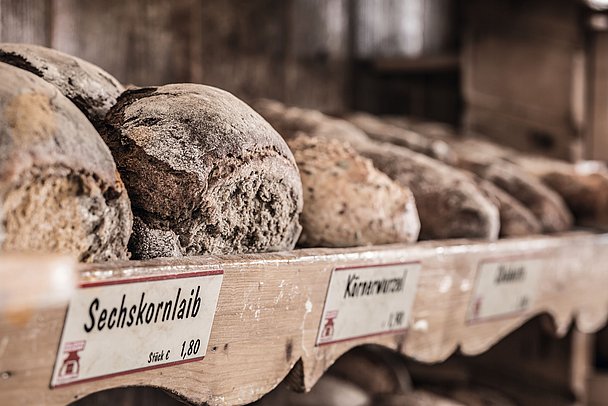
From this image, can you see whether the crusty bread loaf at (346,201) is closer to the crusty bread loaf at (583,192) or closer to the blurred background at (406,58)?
the crusty bread loaf at (583,192)

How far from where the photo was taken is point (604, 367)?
→ 2.57m

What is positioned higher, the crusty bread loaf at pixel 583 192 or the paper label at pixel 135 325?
the paper label at pixel 135 325

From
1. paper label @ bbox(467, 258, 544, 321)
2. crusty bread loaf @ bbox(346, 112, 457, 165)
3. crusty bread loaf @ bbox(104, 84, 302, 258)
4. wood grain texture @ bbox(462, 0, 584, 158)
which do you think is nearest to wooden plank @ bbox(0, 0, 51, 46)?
crusty bread loaf @ bbox(346, 112, 457, 165)

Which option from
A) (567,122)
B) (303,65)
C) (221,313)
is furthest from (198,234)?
(567,122)

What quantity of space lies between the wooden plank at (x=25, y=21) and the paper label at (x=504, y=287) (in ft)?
3.50

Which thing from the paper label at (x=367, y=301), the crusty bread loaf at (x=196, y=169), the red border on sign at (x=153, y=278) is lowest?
the paper label at (x=367, y=301)

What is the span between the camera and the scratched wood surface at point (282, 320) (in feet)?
2.30

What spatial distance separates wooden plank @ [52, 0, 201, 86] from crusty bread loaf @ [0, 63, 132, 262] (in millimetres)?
1129

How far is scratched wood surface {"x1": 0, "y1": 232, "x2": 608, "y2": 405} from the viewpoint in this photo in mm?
700

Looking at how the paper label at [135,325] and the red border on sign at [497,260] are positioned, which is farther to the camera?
the red border on sign at [497,260]

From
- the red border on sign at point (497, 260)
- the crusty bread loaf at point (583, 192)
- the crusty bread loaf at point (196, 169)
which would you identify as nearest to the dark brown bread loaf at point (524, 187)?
the crusty bread loaf at point (583, 192)

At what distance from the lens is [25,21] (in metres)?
1.74

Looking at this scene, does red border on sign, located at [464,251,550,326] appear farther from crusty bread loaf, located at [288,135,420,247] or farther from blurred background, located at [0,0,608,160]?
blurred background, located at [0,0,608,160]

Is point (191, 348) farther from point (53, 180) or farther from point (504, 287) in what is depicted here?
point (504, 287)
